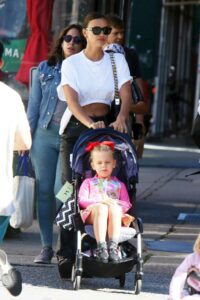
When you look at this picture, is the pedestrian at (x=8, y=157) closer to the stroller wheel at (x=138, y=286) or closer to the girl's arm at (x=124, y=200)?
the stroller wheel at (x=138, y=286)

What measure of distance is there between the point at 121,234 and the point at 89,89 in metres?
1.20

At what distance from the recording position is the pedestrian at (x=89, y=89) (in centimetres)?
941

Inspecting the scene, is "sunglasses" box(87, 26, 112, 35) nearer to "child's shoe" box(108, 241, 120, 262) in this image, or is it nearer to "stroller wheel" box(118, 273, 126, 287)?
"child's shoe" box(108, 241, 120, 262)

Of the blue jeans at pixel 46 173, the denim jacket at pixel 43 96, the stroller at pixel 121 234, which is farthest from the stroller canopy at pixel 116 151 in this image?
the denim jacket at pixel 43 96

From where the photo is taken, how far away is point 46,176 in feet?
33.7

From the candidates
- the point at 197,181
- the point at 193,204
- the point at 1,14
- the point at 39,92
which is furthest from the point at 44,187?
the point at 197,181

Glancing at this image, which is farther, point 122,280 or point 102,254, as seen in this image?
point 122,280

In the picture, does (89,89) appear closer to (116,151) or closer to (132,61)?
(116,151)

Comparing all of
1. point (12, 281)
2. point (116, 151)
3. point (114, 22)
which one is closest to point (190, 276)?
point (12, 281)

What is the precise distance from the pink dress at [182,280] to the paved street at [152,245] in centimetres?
125

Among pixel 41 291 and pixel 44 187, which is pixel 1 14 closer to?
pixel 44 187

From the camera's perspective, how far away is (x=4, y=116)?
7.98 metres

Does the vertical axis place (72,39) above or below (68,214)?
above

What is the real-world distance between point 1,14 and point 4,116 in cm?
600
